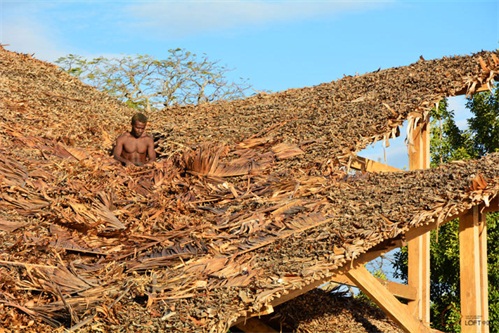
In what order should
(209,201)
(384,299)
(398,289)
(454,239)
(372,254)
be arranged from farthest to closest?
(454,239) → (398,289) → (209,201) → (384,299) → (372,254)

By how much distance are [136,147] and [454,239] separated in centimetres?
660

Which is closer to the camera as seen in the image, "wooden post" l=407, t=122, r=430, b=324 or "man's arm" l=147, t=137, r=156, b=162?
"wooden post" l=407, t=122, r=430, b=324

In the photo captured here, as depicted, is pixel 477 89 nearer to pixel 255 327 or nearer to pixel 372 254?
pixel 372 254

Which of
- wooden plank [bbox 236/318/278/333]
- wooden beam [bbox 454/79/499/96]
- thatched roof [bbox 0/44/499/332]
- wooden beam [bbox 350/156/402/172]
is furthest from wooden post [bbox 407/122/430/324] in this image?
wooden plank [bbox 236/318/278/333]

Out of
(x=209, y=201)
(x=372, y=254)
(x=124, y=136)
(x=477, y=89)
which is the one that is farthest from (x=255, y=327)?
(x=477, y=89)

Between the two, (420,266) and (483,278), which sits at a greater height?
(420,266)

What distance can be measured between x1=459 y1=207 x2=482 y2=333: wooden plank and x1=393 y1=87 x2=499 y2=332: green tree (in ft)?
12.8

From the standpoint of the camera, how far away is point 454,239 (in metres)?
15.8

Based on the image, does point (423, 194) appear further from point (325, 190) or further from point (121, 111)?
point (121, 111)

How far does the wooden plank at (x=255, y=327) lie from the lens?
1041 centimetres

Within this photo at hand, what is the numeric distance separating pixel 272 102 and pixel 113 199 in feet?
14.3

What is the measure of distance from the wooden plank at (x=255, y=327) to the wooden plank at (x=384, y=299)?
5.15 feet

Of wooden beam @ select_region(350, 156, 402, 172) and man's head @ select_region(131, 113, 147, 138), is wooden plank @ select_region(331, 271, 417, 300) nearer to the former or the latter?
wooden beam @ select_region(350, 156, 402, 172)

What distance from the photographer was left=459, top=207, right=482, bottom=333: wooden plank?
10273 mm
